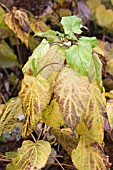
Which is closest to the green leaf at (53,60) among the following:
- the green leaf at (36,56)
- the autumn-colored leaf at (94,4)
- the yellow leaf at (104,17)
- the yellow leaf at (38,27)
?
the green leaf at (36,56)

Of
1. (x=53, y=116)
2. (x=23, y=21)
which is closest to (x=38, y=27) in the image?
(x=23, y=21)

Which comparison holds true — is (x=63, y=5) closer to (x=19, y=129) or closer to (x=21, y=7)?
(x=21, y=7)

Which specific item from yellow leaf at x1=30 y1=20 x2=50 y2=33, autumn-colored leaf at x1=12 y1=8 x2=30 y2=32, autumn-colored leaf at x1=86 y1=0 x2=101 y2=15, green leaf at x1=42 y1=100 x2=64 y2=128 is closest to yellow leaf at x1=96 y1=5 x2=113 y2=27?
autumn-colored leaf at x1=86 y1=0 x2=101 y2=15

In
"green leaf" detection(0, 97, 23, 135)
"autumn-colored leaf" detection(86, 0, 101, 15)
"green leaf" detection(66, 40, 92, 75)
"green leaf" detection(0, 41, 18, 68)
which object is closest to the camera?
"green leaf" detection(66, 40, 92, 75)

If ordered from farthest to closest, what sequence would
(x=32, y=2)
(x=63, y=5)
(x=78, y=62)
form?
(x=63, y=5)
(x=32, y=2)
(x=78, y=62)

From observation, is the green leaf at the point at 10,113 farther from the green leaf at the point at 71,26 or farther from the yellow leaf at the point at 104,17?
the yellow leaf at the point at 104,17

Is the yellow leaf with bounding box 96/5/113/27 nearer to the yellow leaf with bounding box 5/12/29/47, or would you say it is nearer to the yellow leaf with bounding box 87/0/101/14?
the yellow leaf with bounding box 87/0/101/14

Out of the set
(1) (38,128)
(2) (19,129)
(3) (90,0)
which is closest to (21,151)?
(1) (38,128)
